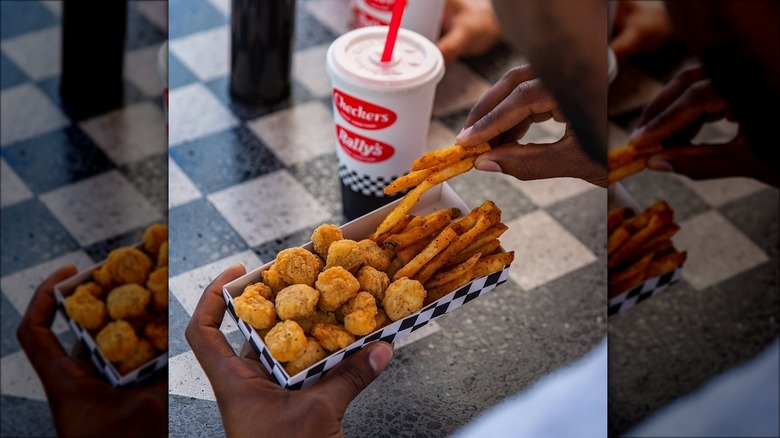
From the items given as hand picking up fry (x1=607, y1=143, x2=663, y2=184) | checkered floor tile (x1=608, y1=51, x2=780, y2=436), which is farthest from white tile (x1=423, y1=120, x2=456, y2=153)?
checkered floor tile (x1=608, y1=51, x2=780, y2=436)

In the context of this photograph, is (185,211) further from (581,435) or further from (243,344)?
(581,435)

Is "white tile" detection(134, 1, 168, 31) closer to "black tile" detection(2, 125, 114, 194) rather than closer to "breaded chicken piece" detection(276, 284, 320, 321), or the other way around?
"black tile" detection(2, 125, 114, 194)

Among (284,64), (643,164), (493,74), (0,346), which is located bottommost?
(0,346)

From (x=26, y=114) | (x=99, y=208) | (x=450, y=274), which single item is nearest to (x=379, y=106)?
(x=450, y=274)

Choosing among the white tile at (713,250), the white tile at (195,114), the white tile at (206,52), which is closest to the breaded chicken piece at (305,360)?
the white tile at (195,114)

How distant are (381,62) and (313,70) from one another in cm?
44

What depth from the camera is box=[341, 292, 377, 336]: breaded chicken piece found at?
1083 millimetres

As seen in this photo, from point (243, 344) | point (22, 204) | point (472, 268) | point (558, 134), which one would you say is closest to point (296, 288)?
point (243, 344)

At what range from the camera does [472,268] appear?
118cm

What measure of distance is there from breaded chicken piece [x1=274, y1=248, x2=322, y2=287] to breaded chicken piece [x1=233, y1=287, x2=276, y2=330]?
41 mm

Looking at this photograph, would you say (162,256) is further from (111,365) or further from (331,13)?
(331,13)

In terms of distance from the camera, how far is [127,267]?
6.17 ft

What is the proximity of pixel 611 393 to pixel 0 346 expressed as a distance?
132 centimetres

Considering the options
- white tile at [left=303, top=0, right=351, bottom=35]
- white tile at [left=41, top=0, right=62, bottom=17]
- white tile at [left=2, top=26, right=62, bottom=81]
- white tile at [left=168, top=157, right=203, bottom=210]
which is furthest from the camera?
white tile at [left=41, top=0, right=62, bottom=17]
